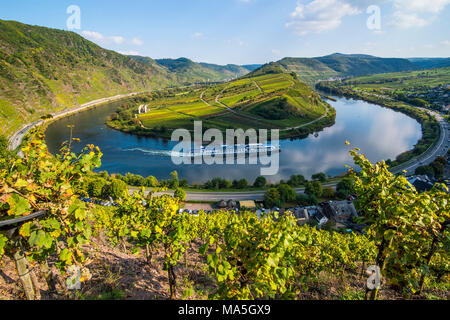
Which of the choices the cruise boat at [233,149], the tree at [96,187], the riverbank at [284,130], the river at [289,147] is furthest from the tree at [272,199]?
the riverbank at [284,130]

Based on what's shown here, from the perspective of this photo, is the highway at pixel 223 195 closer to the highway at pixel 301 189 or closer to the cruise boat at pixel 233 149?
the highway at pixel 301 189

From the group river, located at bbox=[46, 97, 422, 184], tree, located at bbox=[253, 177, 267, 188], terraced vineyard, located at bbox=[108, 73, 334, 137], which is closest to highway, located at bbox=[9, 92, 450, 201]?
tree, located at bbox=[253, 177, 267, 188]

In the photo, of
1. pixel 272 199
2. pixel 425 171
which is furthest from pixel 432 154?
pixel 272 199

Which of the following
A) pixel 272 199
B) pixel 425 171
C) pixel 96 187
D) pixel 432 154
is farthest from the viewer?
pixel 432 154

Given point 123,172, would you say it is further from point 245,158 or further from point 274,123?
point 274,123

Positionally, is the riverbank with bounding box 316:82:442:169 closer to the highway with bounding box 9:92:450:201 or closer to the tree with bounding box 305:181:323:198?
the highway with bounding box 9:92:450:201

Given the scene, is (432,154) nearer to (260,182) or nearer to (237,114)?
(260,182)
